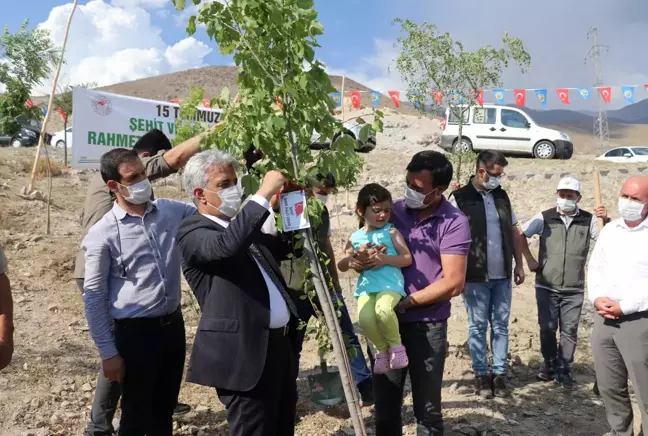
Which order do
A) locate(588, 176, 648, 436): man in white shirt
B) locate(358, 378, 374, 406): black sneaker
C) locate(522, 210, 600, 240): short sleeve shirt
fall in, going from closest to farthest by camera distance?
1. locate(588, 176, 648, 436): man in white shirt
2. locate(358, 378, 374, 406): black sneaker
3. locate(522, 210, 600, 240): short sleeve shirt

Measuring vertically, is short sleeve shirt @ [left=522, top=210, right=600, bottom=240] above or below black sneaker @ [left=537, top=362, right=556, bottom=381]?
above

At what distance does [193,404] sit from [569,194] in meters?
3.57

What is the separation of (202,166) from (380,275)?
111 centimetres

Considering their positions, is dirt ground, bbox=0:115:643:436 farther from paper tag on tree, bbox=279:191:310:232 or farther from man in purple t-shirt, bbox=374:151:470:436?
paper tag on tree, bbox=279:191:310:232

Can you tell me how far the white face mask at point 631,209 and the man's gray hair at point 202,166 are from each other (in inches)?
92.3

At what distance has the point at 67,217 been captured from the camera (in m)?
10.7

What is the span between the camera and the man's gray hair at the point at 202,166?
2.34 m

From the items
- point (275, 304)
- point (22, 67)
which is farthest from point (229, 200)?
point (22, 67)

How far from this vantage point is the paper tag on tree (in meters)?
2.13

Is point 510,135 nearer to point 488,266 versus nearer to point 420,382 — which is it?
point 488,266

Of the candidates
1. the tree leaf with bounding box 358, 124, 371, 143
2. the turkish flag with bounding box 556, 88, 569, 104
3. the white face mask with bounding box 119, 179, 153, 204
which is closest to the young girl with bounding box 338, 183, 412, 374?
the tree leaf with bounding box 358, 124, 371, 143

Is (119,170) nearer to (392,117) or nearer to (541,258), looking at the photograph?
(541,258)

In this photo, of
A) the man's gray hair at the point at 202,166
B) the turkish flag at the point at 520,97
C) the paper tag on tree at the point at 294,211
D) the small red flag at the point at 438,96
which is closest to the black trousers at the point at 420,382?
the paper tag on tree at the point at 294,211

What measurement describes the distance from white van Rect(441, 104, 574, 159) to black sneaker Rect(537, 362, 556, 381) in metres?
11.4
